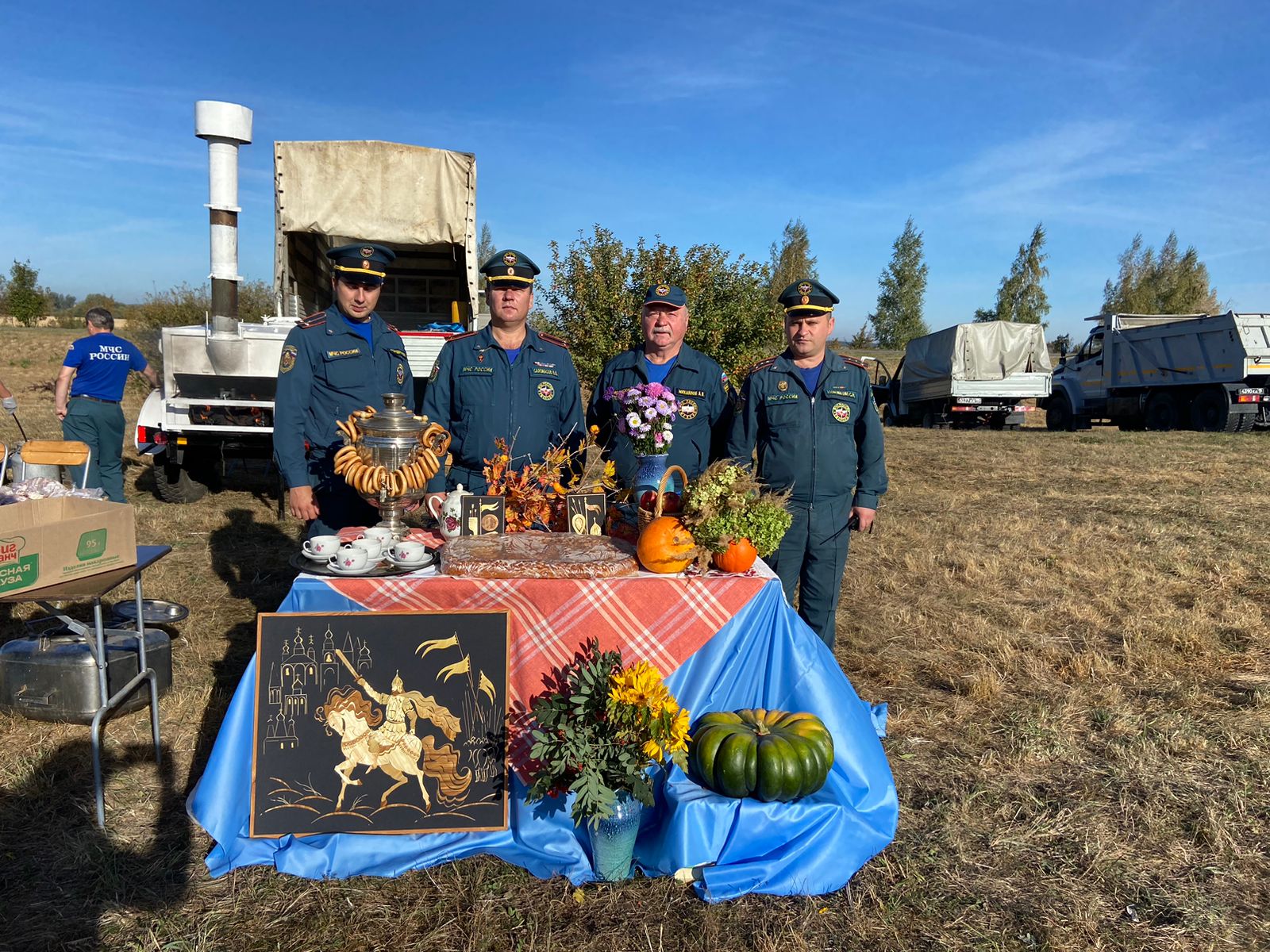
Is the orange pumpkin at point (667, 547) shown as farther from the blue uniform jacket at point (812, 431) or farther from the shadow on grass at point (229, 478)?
the shadow on grass at point (229, 478)

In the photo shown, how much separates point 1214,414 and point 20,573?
2001cm

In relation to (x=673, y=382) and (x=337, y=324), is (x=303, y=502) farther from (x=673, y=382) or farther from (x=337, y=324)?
(x=673, y=382)

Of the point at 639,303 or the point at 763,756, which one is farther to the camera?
the point at 639,303

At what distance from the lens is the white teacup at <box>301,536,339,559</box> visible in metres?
2.80

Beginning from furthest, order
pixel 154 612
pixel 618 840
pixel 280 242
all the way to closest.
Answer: pixel 280 242, pixel 154 612, pixel 618 840

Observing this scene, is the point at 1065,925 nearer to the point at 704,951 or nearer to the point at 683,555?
the point at 704,951

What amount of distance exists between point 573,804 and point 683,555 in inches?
35.7

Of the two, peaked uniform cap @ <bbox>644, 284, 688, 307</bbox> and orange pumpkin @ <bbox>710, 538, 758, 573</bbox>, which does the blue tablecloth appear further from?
peaked uniform cap @ <bbox>644, 284, 688, 307</bbox>

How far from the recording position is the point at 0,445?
4016 mm

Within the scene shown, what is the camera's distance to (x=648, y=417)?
10.1 ft

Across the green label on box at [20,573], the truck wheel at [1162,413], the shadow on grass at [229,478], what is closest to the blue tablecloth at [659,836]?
the green label on box at [20,573]

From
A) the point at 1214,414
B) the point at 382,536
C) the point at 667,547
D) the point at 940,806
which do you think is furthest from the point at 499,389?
the point at 1214,414

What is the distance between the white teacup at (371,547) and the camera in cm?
281

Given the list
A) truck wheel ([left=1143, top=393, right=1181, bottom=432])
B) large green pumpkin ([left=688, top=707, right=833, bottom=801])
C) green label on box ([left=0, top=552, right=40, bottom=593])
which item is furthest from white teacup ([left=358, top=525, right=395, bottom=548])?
truck wheel ([left=1143, top=393, right=1181, bottom=432])
